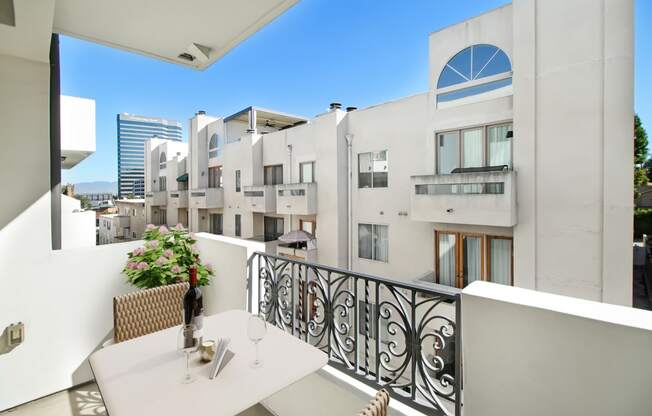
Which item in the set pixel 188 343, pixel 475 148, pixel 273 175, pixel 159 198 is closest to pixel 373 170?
pixel 475 148

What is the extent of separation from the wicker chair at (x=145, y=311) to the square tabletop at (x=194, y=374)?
0.60 m

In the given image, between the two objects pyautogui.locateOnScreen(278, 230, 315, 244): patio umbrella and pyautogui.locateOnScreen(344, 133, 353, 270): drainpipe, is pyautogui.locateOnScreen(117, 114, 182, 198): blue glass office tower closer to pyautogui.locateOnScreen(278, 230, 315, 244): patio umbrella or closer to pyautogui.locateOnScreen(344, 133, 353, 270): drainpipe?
pyautogui.locateOnScreen(278, 230, 315, 244): patio umbrella

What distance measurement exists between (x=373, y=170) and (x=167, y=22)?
7828 mm

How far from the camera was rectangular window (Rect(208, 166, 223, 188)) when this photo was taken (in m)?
16.2

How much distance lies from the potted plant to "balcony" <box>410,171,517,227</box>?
575 centimetres

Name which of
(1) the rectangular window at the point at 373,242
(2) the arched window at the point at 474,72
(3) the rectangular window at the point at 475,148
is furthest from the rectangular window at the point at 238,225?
(2) the arched window at the point at 474,72

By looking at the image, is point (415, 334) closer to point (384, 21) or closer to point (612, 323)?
point (612, 323)

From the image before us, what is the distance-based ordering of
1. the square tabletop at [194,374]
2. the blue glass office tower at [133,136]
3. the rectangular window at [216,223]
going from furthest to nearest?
the blue glass office tower at [133,136], the rectangular window at [216,223], the square tabletop at [194,374]

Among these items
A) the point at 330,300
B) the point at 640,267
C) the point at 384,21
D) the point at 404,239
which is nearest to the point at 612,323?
the point at 330,300

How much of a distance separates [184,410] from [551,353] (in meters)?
1.44

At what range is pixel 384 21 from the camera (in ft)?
27.3

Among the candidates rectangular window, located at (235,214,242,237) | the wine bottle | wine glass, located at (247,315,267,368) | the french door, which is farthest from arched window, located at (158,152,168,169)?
wine glass, located at (247,315,267,368)

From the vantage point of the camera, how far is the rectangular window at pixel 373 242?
9.22 meters

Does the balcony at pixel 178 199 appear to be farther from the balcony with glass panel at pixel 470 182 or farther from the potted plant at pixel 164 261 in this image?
the potted plant at pixel 164 261
